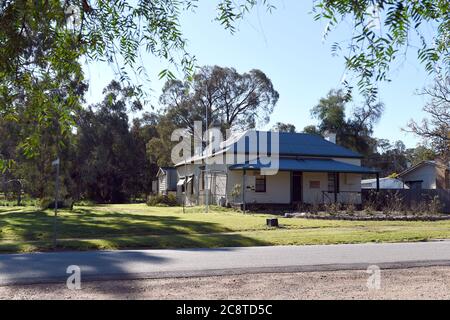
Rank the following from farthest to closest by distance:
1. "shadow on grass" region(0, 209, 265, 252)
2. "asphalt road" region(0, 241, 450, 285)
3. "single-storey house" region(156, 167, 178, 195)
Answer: "single-storey house" region(156, 167, 178, 195), "shadow on grass" region(0, 209, 265, 252), "asphalt road" region(0, 241, 450, 285)

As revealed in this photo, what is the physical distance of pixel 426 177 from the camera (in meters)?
50.7

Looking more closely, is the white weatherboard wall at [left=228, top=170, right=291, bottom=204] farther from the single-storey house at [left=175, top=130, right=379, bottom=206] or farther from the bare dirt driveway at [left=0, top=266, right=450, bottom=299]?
the bare dirt driveway at [left=0, top=266, right=450, bottom=299]

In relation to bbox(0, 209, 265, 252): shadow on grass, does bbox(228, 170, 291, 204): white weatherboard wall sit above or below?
above

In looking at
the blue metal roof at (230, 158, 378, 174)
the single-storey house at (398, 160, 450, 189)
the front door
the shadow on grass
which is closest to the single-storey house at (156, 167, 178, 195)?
the blue metal roof at (230, 158, 378, 174)

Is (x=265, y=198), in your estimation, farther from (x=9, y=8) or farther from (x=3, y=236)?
(x=9, y=8)

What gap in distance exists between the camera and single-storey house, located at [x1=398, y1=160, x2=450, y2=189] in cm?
4707

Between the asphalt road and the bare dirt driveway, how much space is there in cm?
52

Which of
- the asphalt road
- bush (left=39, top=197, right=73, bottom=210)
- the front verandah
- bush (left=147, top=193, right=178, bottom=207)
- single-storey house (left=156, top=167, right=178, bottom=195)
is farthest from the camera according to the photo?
single-storey house (left=156, top=167, right=178, bottom=195)

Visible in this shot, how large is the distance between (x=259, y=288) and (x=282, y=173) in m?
25.5

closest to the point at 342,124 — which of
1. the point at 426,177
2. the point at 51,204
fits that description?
the point at 426,177

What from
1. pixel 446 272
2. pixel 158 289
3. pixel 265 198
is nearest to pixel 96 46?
pixel 158 289

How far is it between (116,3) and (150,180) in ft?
179
